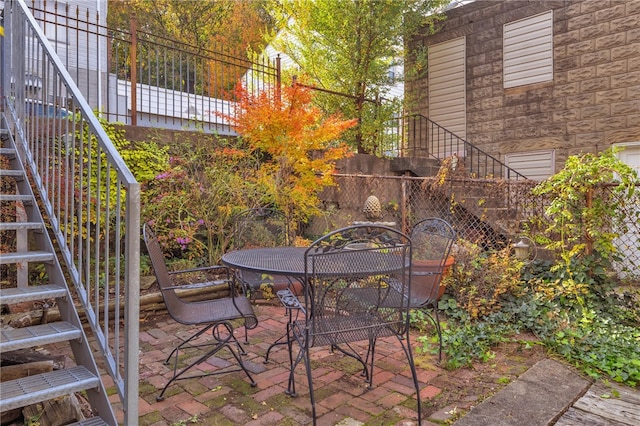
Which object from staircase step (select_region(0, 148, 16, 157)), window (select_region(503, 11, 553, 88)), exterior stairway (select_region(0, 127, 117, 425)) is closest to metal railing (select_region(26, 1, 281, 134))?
staircase step (select_region(0, 148, 16, 157))

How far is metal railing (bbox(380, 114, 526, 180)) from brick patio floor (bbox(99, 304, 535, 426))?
491cm

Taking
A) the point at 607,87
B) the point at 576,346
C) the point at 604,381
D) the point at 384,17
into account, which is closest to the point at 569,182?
the point at 576,346

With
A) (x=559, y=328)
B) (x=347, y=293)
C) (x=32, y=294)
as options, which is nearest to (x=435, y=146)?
(x=559, y=328)

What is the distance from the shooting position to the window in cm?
687

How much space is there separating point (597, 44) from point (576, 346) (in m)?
5.36

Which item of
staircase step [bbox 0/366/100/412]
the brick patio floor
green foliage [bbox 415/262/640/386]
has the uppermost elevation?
staircase step [bbox 0/366/100/412]

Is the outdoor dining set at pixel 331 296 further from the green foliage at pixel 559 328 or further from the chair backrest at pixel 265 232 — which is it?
the chair backrest at pixel 265 232

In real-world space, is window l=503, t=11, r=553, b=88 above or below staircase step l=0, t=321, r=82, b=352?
above

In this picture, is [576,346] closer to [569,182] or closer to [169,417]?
[569,182]

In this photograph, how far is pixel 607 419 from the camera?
2.08 meters

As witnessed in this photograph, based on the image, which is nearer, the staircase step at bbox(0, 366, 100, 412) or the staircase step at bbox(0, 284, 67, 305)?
the staircase step at bbox(0, 366, 100, 412)

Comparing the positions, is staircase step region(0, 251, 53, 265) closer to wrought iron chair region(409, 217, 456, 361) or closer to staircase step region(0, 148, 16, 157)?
staircase step region(0, 148, 16, 157)

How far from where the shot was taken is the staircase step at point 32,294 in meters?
1.85

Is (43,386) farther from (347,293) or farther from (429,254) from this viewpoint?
(429,254)
